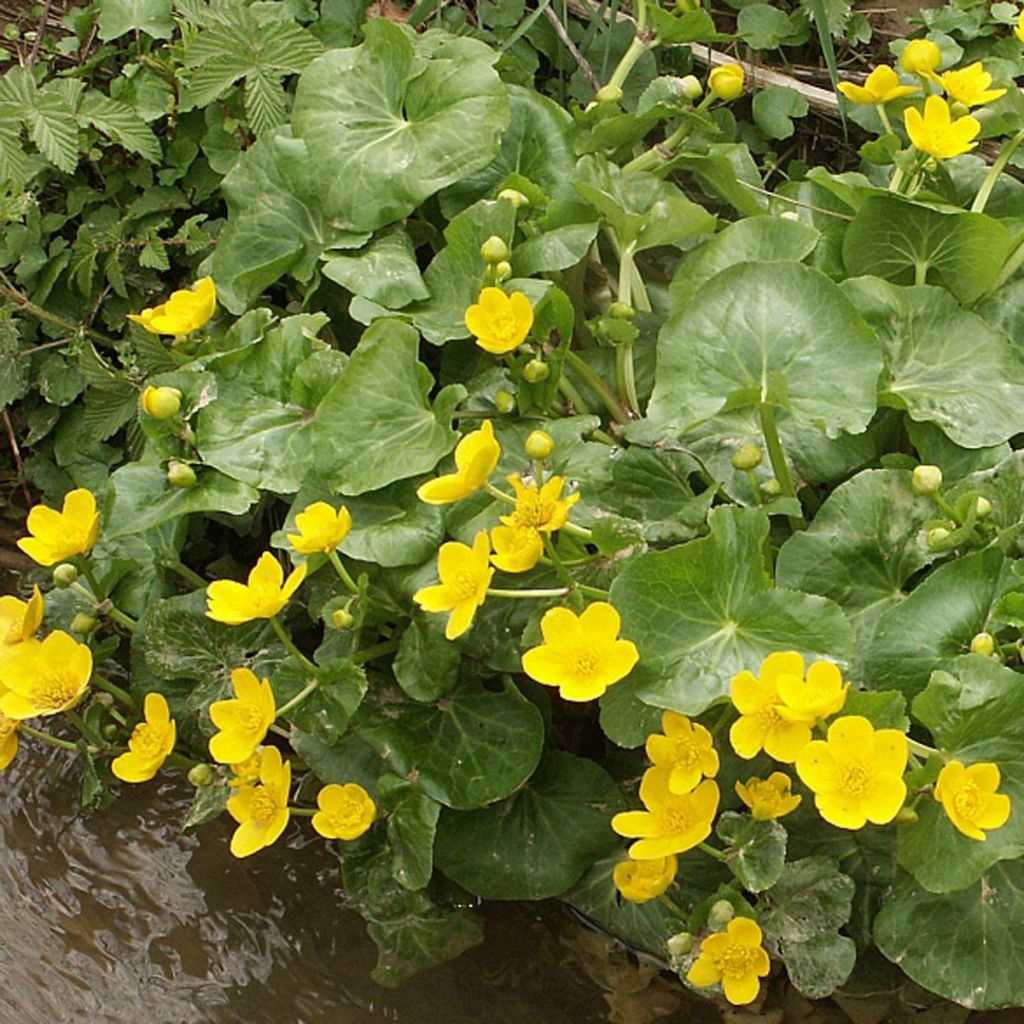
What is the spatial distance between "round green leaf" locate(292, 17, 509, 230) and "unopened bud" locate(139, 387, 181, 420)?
416mm

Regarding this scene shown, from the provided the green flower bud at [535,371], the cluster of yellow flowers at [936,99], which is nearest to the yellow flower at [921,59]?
the cluster of yellow flowers at [936,99]

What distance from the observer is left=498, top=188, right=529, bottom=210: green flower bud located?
70.7 inches

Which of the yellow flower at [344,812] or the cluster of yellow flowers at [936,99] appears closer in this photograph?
the yellow flower at [344,812]

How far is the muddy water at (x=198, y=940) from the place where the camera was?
1.89m

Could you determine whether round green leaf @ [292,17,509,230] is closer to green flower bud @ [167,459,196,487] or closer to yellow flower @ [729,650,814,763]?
green flower bud @ [167,459,196,487]

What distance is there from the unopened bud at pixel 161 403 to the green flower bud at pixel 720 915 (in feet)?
3.06

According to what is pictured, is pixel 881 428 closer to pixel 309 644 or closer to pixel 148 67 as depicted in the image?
pixel 309 644

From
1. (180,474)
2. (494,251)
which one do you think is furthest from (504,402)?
(180,474)

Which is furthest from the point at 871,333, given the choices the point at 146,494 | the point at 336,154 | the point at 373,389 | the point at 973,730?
the point at 146,494

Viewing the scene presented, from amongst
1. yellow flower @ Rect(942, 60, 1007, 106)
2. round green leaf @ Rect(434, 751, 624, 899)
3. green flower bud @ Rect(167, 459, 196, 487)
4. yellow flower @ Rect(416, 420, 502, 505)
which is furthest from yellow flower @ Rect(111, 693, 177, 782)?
yellow flower @ Rect(942, 60, 1007, 106)

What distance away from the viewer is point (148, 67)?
2.44m

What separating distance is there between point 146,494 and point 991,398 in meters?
1.17

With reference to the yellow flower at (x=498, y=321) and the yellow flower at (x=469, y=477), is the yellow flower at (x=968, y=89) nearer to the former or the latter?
the yellow flower at (x=498, y=321)

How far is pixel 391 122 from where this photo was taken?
1.96 m
